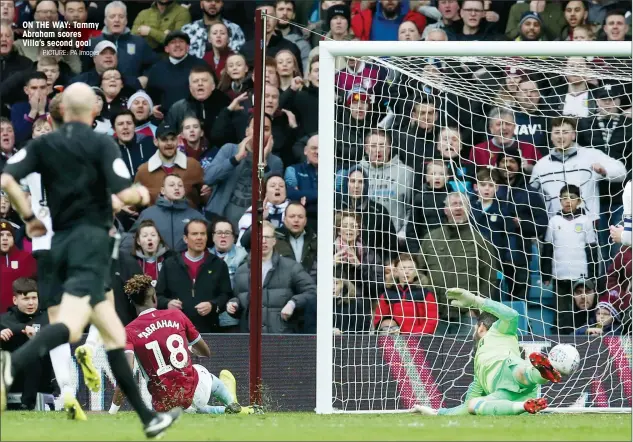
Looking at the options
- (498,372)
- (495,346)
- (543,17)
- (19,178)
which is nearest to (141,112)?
(543,17)

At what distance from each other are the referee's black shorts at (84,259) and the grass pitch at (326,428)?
1048 mm

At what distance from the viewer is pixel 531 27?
15516 mm

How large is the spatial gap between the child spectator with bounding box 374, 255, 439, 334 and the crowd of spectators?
0.02 m

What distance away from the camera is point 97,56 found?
15883mm

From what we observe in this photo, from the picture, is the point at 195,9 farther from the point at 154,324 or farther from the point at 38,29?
the point at 154,324

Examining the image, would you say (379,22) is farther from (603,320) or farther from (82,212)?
(82,212)

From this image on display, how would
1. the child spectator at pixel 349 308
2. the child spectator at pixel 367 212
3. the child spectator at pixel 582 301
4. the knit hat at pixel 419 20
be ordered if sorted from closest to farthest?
the child spectator at pixel 349 308 → the child spectator at pixel 367 212 → the child spectator at pixel 582 301 → the knit hat at pixel 419 20

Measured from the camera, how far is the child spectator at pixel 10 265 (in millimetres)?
14180

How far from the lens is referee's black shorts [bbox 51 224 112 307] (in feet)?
27.0

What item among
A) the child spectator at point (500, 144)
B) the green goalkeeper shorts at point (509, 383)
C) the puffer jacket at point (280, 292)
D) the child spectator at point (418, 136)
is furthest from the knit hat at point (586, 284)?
the puffer jacket at point (280, 292)

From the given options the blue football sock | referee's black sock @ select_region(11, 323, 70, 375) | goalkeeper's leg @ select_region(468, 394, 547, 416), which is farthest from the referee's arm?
goalkeeper's leg @ select_region(468, 394, 547, 416)

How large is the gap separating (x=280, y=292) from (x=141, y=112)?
3.37m

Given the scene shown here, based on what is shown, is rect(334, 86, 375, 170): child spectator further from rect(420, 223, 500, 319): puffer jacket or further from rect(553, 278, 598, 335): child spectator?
rect(553, 278, 598, 335): child spectator

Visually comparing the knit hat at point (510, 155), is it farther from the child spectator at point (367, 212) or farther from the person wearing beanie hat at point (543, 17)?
the person wearing beanie hat at point (543, 17)
